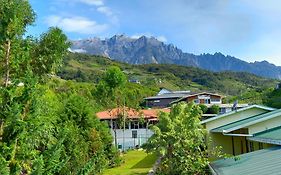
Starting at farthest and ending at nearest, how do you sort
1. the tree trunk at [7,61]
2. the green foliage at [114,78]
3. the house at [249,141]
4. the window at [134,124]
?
1. the window at [134,124]
2. the green foliage at [114,78]
3. the house at [249,141]
4. the tree trunk at [7,61]

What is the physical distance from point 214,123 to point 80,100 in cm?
1044

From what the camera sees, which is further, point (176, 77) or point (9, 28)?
point (176, 77)

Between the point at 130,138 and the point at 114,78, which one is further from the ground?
the point at 114,78

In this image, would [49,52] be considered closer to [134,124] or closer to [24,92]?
[24,92]

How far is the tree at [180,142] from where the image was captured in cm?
2030

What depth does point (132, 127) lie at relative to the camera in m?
51.7

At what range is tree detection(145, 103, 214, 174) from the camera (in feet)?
66.6

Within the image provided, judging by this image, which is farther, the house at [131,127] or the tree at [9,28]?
the house at [131,127]

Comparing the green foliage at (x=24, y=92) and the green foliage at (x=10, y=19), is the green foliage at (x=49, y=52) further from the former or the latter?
the green foliage at (x=10, y=19)

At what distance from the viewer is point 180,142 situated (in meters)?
21.9

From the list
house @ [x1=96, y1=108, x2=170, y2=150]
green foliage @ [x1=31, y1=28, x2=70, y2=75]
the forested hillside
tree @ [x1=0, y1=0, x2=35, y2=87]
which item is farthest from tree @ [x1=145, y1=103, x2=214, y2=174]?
the forested hillside

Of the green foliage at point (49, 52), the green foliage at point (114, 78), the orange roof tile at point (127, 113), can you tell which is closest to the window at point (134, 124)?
the orange roof tile at point (127, 113)

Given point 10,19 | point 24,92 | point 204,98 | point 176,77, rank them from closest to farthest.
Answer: point 24,92, point 10,19, point 204,98, point 176,77

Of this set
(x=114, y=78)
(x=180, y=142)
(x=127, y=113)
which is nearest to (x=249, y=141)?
(x=180, y=142)
